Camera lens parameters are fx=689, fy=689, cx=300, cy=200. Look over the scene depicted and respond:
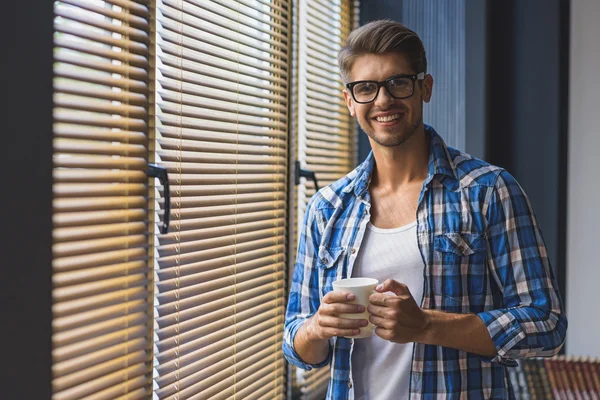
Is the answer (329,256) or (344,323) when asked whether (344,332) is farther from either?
(329,256)

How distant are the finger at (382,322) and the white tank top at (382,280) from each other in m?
0.19

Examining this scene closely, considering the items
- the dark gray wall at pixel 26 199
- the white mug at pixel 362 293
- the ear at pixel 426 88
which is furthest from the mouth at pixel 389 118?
the dark gray wall at pixel 26 199

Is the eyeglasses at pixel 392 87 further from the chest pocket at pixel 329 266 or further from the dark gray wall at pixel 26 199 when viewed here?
the dark gray wall at pixel 26 199

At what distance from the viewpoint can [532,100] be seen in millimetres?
3283

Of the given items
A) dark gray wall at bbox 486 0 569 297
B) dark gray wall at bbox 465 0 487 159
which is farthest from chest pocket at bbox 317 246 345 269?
dark gray wall at bbox 486 0 569 297

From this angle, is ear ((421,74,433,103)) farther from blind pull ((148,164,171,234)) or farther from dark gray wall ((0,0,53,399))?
dark gray wall ((0,0,53,399))

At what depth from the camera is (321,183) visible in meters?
3.01

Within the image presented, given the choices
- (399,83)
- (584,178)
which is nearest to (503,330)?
(399,83)

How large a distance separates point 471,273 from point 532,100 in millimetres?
2062

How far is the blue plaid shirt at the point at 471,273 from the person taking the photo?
54.8 inches

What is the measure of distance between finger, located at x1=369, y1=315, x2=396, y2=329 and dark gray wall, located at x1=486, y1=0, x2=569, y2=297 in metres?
2.11

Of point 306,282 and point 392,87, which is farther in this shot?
point 306,282

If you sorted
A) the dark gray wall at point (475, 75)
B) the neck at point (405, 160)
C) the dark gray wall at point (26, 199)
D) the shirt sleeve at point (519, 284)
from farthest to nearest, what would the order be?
1. the dark gray wall at point (475, 75)
2. the neck at point (405, 160)
3. the shirt sleeve at point (519, 284)
4. the dark gray wall at point (26, 199)

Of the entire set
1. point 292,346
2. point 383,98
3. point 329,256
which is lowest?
point 292,346
